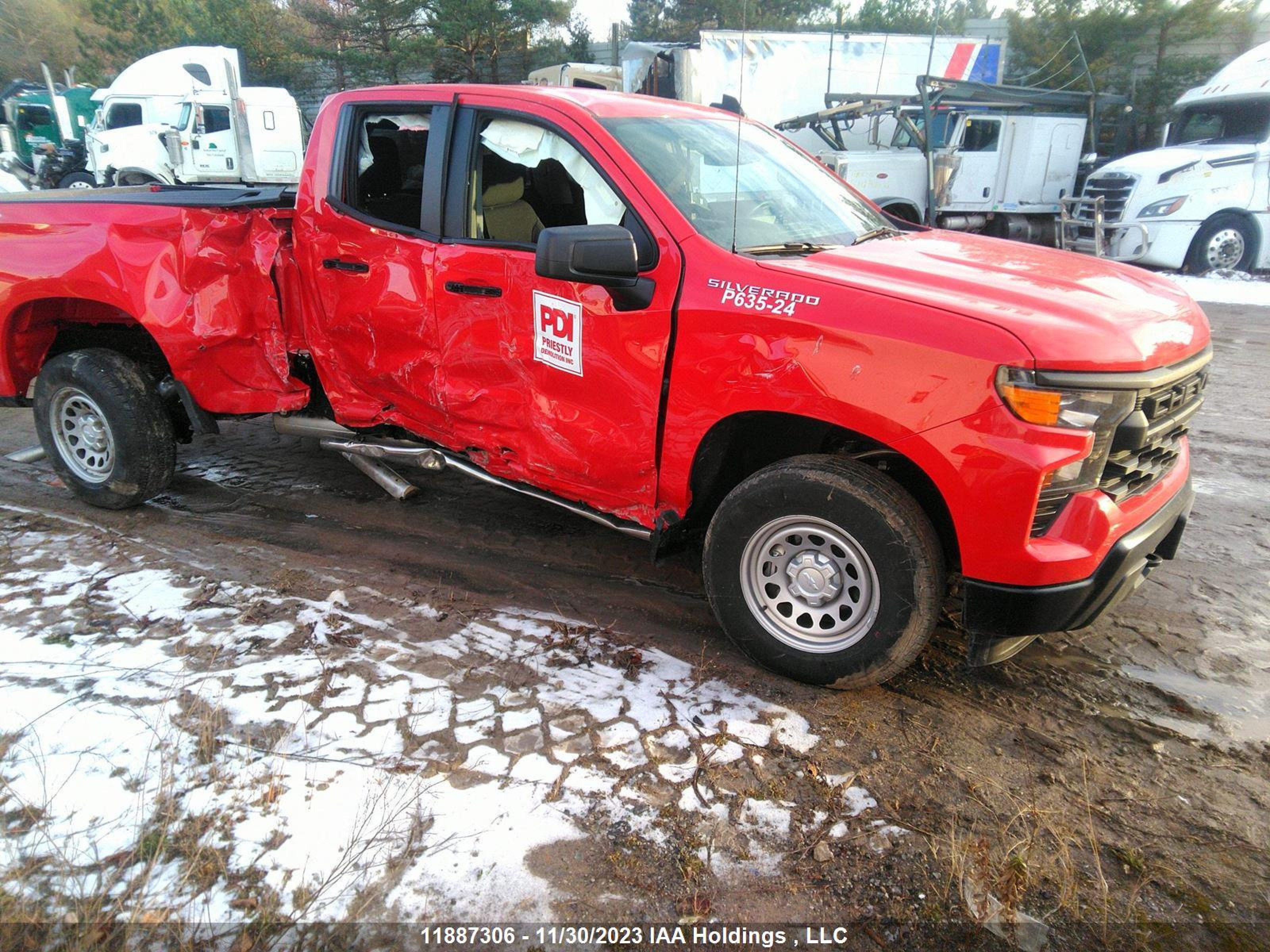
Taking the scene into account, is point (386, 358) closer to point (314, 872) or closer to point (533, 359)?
point (533, 359)

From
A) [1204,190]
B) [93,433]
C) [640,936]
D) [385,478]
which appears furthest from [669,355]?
[1204,190]

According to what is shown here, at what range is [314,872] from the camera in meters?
2.21

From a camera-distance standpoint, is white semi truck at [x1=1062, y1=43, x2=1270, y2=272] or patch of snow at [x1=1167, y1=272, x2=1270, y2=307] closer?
patch of snow at [x1=1167, y1=272, x2=1270, y2=307]

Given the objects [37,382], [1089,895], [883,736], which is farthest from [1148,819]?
[37,382]

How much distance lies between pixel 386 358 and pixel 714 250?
1.83 m

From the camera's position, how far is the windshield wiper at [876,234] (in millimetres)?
3472

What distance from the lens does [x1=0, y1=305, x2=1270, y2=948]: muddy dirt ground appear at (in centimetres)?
218

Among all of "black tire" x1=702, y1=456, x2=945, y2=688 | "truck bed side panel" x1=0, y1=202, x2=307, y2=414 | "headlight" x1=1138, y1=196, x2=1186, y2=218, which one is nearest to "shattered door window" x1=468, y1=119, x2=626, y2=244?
"truck bed side panel" x1=0, y1=202, x2=307, y2=414

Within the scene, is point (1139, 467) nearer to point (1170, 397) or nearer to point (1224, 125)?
point (1170, 397)

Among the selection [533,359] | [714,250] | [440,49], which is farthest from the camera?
[440,49]

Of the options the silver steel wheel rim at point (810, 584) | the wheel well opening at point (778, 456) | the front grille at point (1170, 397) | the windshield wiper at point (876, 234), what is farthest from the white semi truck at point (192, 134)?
the front grille at point (1170, 397)

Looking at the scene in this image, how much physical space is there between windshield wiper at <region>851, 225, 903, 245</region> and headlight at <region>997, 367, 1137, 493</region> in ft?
4.08

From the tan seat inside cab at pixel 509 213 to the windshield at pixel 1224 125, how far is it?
13.0 meters

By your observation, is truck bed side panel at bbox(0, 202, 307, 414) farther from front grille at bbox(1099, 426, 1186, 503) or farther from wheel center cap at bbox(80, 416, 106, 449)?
front grille at bbox(1099, 426, 1186, 503)
